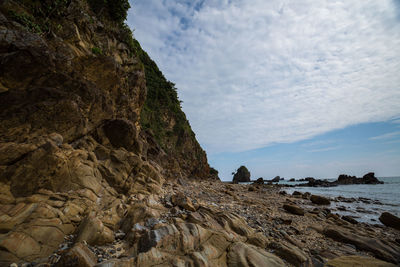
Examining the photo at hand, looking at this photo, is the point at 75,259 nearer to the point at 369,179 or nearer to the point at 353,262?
the point at 353,262

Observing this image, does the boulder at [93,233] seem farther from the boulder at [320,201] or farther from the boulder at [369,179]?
the boulder at [369,179]

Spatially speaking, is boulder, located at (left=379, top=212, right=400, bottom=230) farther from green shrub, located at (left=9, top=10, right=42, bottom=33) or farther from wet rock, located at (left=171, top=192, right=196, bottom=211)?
green shrub, located at (left=9, top=10, right=42, bottom=33)

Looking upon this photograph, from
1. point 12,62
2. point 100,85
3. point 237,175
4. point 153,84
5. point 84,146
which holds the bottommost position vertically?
point 237,175

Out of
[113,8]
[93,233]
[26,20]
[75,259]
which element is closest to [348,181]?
[93,233]

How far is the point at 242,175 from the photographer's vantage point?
98.5 meters

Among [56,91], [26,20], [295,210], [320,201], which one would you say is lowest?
[320,201]

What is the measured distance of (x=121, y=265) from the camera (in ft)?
11.2

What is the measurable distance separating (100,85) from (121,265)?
1067 centimetres

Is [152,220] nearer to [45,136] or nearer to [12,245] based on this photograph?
[12,245]

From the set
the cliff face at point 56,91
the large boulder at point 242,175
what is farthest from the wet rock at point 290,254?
the large boulder at point 242,175

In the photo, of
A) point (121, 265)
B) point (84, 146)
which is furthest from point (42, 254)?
point (84, 146)

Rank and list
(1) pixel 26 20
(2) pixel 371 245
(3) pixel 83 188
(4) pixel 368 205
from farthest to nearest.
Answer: (4) pixel 368 205
(1) pixel 26 20
(2) pixel 371 245
(3) pixel 83 188

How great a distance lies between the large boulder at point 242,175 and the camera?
321 feet

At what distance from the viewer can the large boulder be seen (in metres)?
97.9
